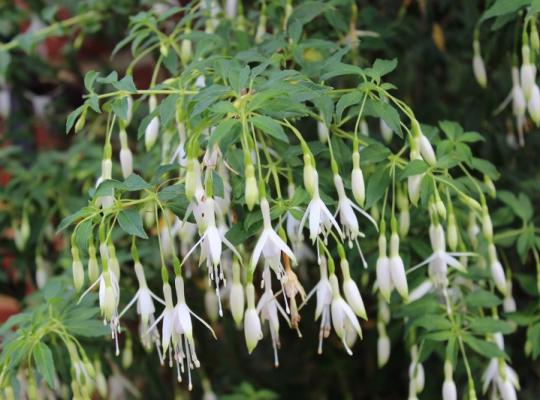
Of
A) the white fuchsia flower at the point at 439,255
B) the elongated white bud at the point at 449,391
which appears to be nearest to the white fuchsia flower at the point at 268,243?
the white fuchsia flower at the point at 439,255

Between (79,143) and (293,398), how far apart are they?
31.8 inches

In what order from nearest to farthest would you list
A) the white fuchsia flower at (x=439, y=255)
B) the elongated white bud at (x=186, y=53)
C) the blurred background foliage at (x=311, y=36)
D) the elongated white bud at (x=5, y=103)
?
the white fuchsia flower at (x=439, y=255) → the elongated white bud at (x=186, y=53) → the blurred background foliage at (x=311, y=36) → the elongated white bud at (x=5, y=103)

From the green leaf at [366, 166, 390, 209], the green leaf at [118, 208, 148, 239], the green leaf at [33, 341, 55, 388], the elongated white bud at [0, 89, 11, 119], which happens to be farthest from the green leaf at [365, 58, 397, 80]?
the elongated white bud at [0, 89, 11, 119]

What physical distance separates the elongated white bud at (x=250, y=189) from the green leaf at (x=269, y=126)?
45 millimetres

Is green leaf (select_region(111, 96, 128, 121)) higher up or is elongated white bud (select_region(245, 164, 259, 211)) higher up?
green leaf (select_region(111, 96, 128, 121))

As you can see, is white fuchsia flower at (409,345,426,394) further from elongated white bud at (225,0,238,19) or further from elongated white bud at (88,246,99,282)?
elongated white bud at (225,0,238,19)

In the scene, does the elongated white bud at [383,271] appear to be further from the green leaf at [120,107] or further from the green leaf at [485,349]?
the green leaf at [120,107]

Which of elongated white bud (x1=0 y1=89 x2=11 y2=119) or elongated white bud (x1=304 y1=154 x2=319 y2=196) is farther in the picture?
elongated white bud (x1=0 y1=89 x2=11 y2=119)

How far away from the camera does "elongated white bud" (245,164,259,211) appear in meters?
0.99

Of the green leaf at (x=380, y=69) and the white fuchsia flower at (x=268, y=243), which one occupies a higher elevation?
the green leaf at (x=380, y=69)

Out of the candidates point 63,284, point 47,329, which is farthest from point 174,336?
point 63,284

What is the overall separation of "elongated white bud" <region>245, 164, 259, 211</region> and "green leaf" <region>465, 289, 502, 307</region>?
488 mm

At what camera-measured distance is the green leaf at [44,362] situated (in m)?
1.16

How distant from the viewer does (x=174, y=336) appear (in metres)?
1.06
